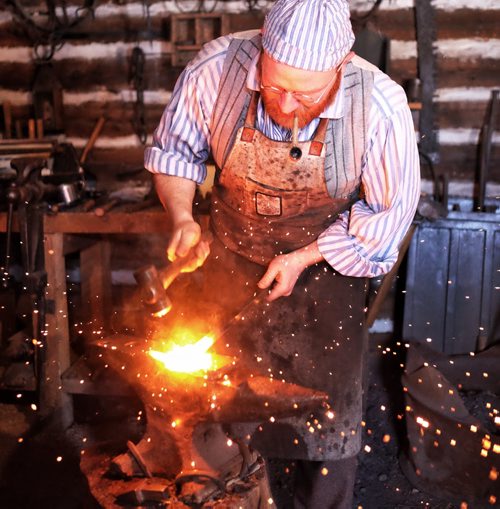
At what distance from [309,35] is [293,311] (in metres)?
1.15

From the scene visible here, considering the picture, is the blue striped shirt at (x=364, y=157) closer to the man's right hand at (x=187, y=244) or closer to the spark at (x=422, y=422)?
the man's right hand at (x=187, y=244)

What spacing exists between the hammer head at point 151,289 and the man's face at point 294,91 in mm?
726

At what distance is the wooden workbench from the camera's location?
147 inches

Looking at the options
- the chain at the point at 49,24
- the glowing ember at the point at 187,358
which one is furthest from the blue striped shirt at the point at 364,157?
the chain at the point at 49,24

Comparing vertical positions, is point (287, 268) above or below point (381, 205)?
below

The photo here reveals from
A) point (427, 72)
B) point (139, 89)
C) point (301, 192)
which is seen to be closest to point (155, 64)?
point (139, 89)

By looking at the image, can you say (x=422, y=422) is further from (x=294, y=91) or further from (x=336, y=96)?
(x=294, y=91)

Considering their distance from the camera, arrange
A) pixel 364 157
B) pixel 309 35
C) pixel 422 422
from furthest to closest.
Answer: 1. pixel 422 422
2. pixel 364 157
3. pixel 309 35

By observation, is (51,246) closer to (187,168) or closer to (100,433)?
(100,433)

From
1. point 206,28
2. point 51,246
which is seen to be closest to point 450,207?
point 206,28

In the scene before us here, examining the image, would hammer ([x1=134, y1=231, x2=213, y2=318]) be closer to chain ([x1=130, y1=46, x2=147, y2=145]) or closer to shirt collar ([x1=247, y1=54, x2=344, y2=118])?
shirt collar ([x1=247, y1=54, x2=344, y2=118])

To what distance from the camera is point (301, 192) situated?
8.05 feet

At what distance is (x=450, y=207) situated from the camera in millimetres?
4645

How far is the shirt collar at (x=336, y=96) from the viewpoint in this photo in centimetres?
223
